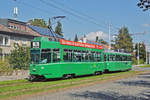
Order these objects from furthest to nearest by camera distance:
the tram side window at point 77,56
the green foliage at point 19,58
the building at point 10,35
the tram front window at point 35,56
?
the building at point 10,35 < the green foliage at point 19,58 < the tram side window at point 77,56 < the tram front window at point 35,56

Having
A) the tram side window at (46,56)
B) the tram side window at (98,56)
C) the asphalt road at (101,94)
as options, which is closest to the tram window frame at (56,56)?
the tram side window at (46,56)

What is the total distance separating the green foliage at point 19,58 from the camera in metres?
25.4

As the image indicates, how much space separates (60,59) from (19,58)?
1069 centimetres

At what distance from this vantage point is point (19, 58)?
25.4 meters

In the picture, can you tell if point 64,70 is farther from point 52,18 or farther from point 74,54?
point 52,18

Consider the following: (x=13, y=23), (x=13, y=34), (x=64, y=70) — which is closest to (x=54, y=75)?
(x=64, y=70)

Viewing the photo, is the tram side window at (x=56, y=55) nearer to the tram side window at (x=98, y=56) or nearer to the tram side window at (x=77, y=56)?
the tram side window at (x=77, y=56)

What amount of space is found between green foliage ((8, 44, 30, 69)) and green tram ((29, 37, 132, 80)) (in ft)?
28.6

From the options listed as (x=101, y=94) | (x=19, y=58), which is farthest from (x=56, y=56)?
(x=19, y=58)

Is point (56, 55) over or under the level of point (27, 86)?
over

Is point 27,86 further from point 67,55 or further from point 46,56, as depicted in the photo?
point 67,55

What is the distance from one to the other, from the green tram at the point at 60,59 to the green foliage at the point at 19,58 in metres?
8.71

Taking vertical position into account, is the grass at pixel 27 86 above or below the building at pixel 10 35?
below

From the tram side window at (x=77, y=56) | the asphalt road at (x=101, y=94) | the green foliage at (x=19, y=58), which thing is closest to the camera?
the asphalt road at (x=101, y=94)
